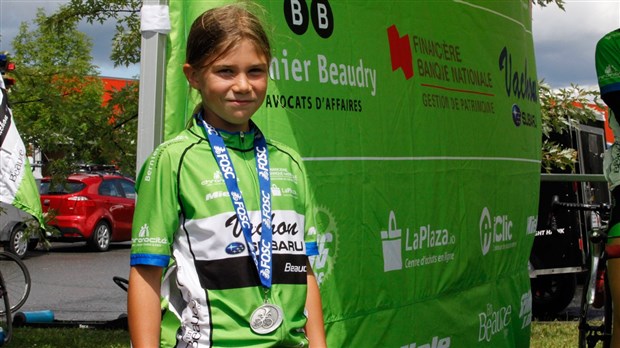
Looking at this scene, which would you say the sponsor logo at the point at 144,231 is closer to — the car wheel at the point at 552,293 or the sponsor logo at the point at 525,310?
the sponsor logo at the point at 525,310

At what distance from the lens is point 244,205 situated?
2.57 m

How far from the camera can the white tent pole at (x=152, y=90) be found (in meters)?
3.38

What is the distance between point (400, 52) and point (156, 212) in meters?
2.28

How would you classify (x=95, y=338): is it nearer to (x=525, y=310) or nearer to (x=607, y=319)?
(x=525, y=310)

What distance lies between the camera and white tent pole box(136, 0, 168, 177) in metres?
3.38

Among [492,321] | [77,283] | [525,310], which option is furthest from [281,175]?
[77,283]

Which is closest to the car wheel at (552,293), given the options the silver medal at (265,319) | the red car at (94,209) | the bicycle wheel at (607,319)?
the bicycle wheel at (607,319)

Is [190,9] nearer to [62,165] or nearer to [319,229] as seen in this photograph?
[319,229]

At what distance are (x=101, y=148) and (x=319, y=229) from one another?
14.2 feet

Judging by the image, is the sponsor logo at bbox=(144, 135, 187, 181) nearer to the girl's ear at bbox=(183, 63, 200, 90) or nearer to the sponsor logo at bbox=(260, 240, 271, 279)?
the girl's ear at bbox=(183, 63, 200, 90)

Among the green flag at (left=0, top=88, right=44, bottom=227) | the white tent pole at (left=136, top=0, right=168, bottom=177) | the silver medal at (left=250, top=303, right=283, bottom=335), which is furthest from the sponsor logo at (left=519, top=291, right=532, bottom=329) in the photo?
the silver medal at (left=250, top=303, right=283, bottom=335)

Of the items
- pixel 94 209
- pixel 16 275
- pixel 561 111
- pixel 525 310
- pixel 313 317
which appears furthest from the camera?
pixel 94 209

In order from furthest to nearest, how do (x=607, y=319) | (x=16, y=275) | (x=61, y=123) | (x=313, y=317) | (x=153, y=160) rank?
(x=16, y=275) < (x=61, y=123) < (x=607, y=319) < (x=313, y=317) < (x=153, y=160)

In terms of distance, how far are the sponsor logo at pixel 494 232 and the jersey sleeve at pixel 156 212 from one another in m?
3.09
